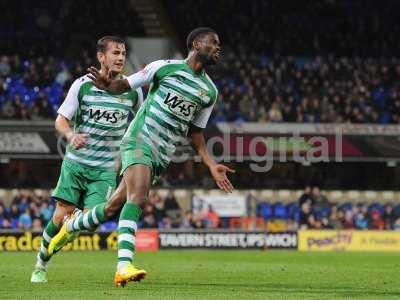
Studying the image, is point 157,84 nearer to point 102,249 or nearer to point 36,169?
point 102,249

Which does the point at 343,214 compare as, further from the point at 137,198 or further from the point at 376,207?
the point at 137,198

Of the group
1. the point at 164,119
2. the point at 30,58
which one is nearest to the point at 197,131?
the point at 164,119

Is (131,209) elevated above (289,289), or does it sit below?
above

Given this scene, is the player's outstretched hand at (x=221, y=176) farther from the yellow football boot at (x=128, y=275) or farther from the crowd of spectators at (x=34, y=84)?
the crowd of spectators at (x=34, y=84)

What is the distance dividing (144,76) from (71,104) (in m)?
1.73

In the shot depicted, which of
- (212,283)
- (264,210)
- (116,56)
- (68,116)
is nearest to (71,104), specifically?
(68,116)

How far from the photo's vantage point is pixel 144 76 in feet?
33.2

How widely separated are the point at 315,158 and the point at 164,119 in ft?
77.3

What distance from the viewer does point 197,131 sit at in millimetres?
A: 10805

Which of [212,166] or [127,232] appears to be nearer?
[127,232]

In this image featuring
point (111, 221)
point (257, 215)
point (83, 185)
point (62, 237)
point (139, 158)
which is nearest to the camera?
point (139, 158)

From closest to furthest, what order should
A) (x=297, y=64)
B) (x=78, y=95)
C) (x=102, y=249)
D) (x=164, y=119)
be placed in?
(x=164, y=119) → (x=78, y=95) → (x=102, y=249) → (x=297, y=64)

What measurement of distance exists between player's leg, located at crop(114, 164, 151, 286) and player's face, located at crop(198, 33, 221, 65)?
1.31 meters

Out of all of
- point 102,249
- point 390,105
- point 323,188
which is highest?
point 390,105
